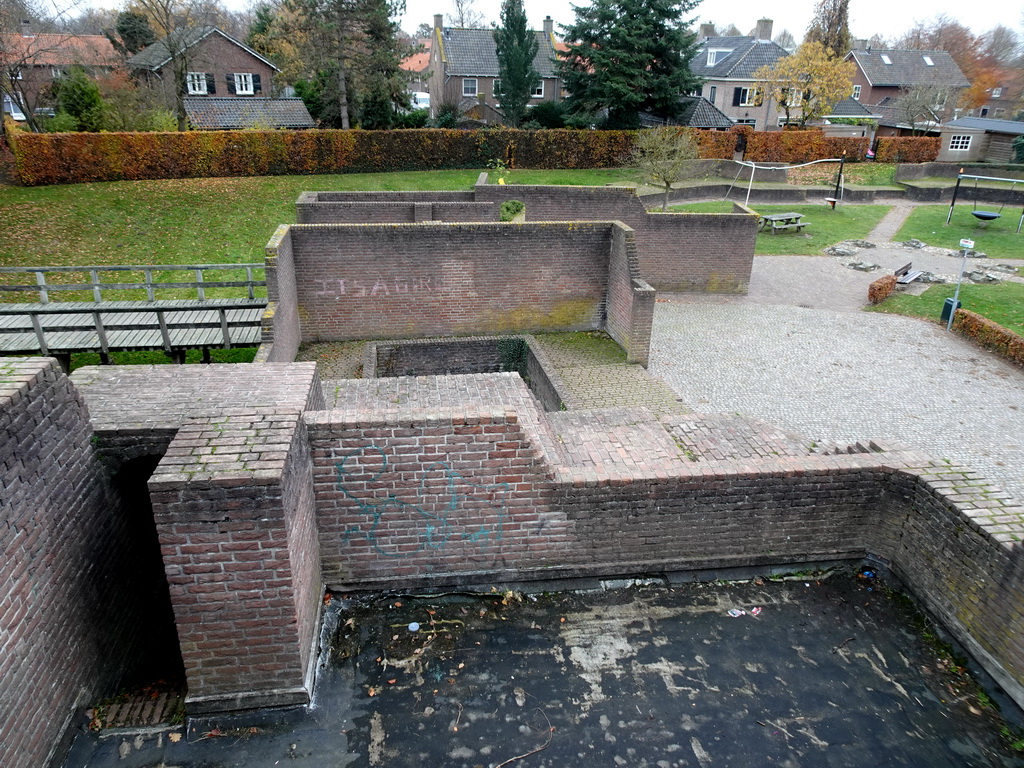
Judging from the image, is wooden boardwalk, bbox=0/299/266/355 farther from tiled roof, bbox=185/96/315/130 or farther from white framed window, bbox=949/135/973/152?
white framed window, bbox=949/135/973/152

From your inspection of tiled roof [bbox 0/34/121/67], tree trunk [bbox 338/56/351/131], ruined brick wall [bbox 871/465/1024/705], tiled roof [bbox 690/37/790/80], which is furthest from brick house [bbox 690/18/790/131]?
ruined brick wall [bbox 871/465/1024/705]

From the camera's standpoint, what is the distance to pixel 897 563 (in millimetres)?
6008

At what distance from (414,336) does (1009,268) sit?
868 inches

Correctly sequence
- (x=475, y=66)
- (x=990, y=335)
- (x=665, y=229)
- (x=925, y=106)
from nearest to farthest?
(x=990, y=335) → (x=665, y=229) → (x=925, y=106) → (x=475, y=66)

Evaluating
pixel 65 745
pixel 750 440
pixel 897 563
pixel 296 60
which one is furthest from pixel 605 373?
pixel 296 60

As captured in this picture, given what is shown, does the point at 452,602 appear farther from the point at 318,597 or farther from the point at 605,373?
the point at 605,373

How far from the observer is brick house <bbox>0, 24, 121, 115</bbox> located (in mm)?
29747

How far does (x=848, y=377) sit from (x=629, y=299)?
5037 millimetres

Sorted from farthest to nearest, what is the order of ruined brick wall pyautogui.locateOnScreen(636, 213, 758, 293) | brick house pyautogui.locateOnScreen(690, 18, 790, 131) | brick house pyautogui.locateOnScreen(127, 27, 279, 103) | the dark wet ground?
brick house pyautogui.locateOnScreen(690, 18, 790, 131)
brick house pyautogui.locateOnScreen(127, 27, 279, 103)
ruined brick wall pyautogui.locateOnScreen(636, 213, 758, 293)
the dark wet ground

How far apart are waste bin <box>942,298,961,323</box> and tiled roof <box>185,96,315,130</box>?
105 feet

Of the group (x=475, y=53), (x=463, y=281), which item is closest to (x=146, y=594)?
(x=463, y=281)

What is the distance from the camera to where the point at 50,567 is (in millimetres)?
4203

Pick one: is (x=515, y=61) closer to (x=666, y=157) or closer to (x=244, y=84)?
(x=666, y=157)

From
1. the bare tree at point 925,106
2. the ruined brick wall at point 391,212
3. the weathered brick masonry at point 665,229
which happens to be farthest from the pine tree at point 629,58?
the ruined brick wall at point 391,212
